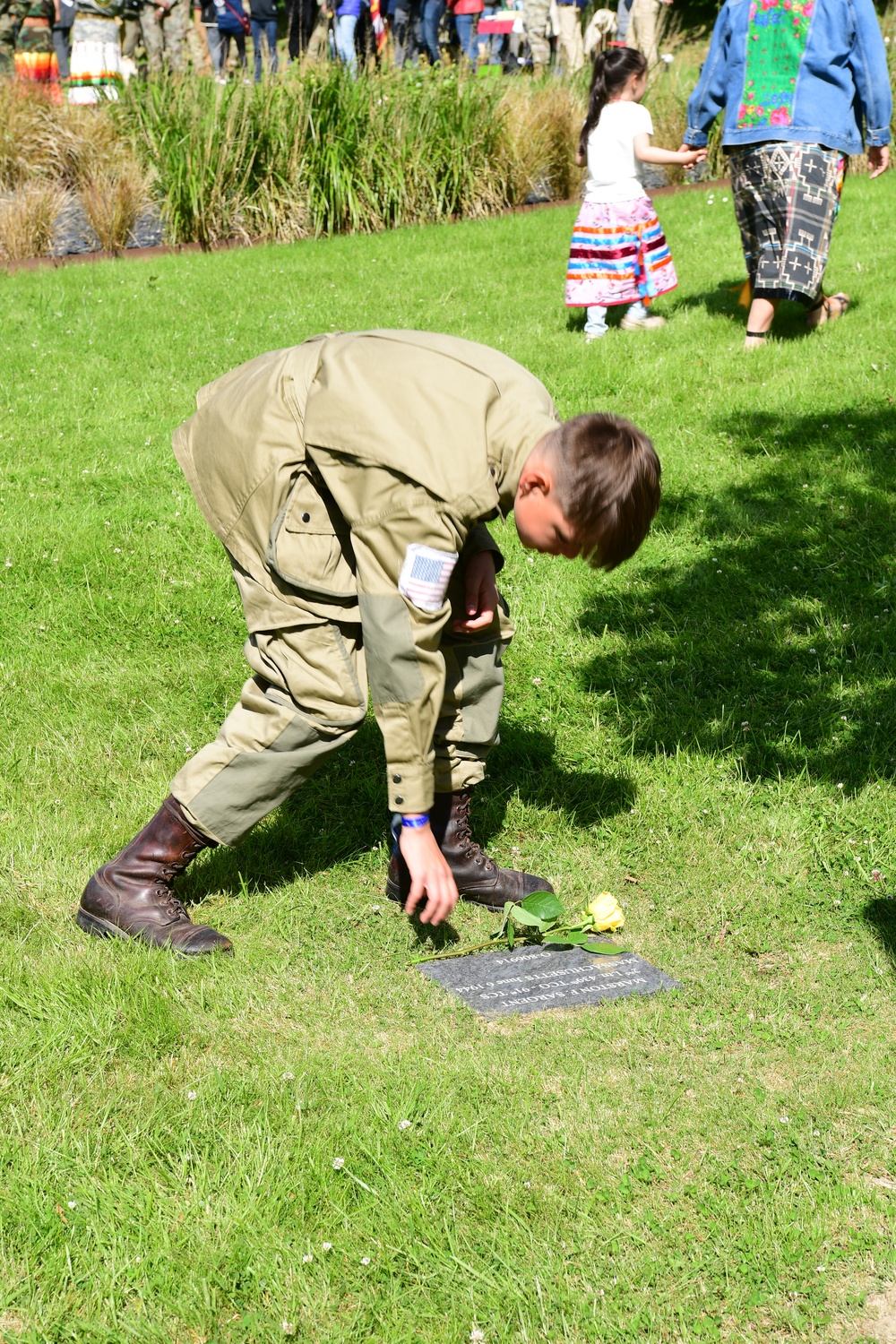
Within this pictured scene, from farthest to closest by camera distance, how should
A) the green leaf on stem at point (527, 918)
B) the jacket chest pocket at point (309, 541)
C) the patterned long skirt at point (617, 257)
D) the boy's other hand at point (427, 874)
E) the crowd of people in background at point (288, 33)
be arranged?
the crowd of people in background at point (288, 33) < the patterned long skirt at point (617, 257) < the green leaf on stem at point (527, 918) < the jacket chest pocket at point (309, 541) < the boy's other hand at point (427, 874)

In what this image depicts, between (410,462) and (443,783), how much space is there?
1169 millimetres

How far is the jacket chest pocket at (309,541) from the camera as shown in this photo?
2961mm

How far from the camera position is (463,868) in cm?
368

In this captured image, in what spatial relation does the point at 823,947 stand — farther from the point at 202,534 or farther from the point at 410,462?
the point at 202,534

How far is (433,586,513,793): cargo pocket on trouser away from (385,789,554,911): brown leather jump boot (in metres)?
0.11

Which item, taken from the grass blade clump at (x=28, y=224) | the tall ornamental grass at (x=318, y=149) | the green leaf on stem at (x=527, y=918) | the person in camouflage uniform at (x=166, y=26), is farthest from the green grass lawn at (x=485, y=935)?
the person in camouflage uniform at (x=166, y=26)

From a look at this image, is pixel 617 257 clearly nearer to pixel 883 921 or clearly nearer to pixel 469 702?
pixel 469 702

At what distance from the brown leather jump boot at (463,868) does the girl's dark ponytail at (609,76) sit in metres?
6.23

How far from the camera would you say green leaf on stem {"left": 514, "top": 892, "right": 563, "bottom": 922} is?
3480 millimetres

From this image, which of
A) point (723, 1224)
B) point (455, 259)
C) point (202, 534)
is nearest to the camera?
point (723, 1224)

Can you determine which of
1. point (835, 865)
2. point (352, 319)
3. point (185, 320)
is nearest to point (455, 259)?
point (352, 319)

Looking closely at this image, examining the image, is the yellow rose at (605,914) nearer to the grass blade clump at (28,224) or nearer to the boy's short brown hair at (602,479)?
the boy's short brown hair at (602,479)

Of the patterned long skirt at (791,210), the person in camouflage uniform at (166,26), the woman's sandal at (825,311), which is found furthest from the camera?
the person in camouflage uniform at (166,26)

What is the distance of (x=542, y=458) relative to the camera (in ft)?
8.77
